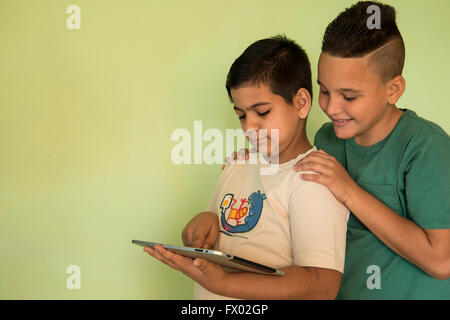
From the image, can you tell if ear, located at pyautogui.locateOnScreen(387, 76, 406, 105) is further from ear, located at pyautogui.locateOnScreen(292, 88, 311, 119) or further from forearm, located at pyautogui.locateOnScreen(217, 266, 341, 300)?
forearm, located at pyautogui.locateOnScreen(217, 266, 341, 300)

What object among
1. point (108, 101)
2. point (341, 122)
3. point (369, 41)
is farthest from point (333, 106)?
point (108, 101)

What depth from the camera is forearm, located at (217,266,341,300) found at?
37.3 inches

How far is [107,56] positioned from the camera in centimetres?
167

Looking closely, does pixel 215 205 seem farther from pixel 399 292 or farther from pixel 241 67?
pixel 399 292

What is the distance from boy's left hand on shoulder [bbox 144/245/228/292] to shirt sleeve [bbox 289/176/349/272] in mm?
167

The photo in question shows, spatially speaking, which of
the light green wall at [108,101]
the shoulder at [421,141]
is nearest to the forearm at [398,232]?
the shoulder at [421,141]

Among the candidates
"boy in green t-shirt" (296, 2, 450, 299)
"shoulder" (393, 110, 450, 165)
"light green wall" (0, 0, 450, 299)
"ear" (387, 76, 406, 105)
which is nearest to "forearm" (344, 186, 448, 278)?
"boy in green t-shirt" (296, 2, 450, 299)

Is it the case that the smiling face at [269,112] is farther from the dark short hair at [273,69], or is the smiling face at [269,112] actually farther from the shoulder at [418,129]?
the shoulder at [418,129]

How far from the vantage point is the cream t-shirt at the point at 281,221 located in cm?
97

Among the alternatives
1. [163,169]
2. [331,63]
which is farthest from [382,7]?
[163,169]

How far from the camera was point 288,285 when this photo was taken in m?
0.95

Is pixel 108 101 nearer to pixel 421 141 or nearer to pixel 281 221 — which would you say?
pixel 281 221

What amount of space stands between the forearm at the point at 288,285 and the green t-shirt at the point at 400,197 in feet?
0.53

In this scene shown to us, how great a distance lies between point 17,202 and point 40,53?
1.72ft
